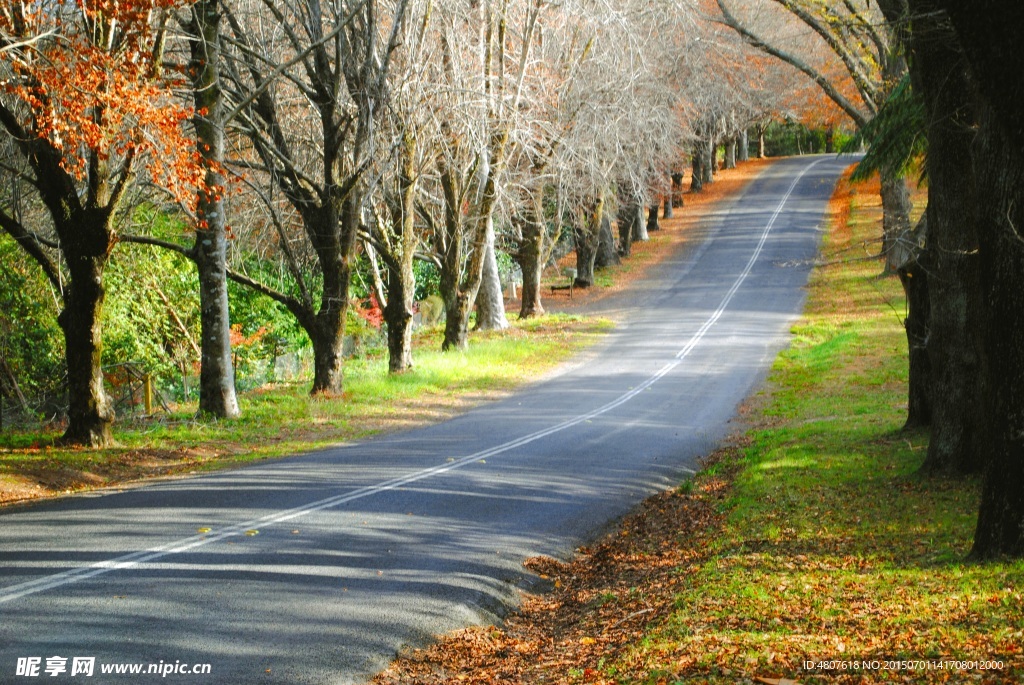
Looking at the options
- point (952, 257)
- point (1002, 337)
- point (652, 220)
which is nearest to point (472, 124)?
point (952, 257)

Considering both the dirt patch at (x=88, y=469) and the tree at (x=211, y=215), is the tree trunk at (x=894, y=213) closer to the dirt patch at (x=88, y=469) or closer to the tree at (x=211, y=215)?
the tree at (x=211, y=215)

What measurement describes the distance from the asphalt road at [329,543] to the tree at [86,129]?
3691 mm

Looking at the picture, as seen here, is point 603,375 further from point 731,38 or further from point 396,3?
point 731,38

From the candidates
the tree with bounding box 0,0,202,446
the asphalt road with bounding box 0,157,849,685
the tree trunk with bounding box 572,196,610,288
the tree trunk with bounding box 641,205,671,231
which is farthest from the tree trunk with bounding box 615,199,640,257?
the tree with bounding box 0,0,202,446

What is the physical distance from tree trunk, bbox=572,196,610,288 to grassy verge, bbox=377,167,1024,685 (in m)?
25.0

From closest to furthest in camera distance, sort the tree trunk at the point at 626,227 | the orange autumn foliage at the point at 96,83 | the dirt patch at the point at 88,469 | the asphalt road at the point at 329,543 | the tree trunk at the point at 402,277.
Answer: the asphalt road at the point at 329,543, the orange autumn foliage at the point at 96,83, the dirt patch at the point at 88,469, the tree trunk at the point at 402,277, the tree trunk at the point at 626,227

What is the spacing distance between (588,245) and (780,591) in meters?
33.8

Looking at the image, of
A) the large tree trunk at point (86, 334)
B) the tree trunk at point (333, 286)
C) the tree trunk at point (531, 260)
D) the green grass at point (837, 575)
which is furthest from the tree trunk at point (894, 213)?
the large tree trunk at point (86, 334)

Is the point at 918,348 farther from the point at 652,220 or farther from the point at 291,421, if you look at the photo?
the point at 652,220

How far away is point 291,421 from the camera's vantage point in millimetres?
17938

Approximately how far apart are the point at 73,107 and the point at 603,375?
15.8 metres

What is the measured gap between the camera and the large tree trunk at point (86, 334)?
14.5 meters

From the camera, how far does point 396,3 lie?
19875mm

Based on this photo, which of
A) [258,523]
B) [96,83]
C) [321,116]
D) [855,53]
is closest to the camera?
[258,523]
